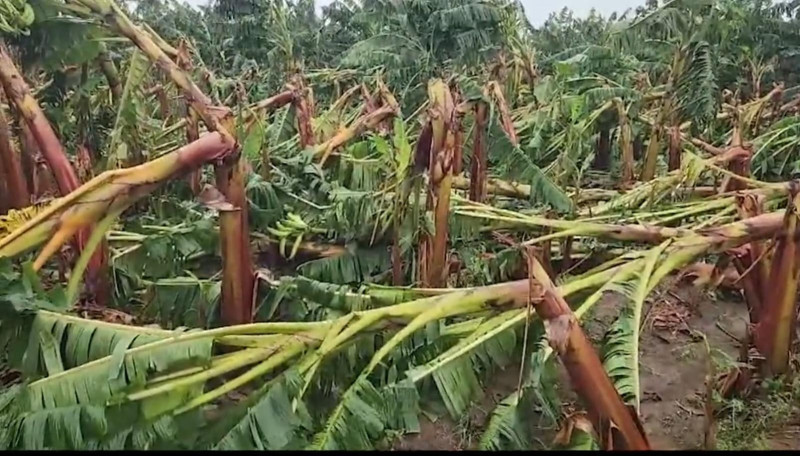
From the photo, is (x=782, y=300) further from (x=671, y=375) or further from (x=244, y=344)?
(x=244, y=344)

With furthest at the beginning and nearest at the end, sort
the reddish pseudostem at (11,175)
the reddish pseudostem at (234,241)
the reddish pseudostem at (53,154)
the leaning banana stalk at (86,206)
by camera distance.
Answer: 1. the reddish pseudostem at (11,175)
2. the reddish pseudostem at (53,154)
3. the reddish pseudostem at (234,241)
4. the leaning banana stalk at (86,206)

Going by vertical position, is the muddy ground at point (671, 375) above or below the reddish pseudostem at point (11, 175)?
below

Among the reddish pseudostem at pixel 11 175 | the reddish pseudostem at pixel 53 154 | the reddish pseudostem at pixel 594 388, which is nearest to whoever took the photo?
the reddish pseudostem at pixel 594 388

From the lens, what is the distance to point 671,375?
4.50 metres

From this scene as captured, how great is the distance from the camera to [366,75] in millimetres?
11430

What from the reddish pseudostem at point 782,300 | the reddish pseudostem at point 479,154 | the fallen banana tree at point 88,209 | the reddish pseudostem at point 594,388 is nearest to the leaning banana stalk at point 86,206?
the fallen banana tree at point 88,209

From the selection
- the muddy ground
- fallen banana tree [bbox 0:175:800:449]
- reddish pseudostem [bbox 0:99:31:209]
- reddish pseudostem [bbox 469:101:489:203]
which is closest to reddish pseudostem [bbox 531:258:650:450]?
fallen banana tree [bbox 0:175:800:449]

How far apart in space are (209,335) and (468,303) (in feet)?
3.28

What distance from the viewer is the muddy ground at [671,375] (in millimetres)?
3797

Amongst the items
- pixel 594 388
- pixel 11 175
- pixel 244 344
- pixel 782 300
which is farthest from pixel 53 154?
pixel 782 300

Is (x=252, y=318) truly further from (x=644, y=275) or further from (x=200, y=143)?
(x=644, y=275)

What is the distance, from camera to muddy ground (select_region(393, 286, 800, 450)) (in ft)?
12.5

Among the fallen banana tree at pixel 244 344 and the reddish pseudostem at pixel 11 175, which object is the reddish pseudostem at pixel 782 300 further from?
the reddish pseudostem at pixel 11 175

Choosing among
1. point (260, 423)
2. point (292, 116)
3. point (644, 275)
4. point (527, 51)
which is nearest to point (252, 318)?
point (260, 423)
